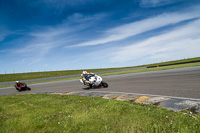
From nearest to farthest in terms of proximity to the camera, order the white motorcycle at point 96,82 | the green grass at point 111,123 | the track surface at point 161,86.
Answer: the green grass at point 111,123 < the track surface at point 161,86 < the white motorcycle at point 96,82

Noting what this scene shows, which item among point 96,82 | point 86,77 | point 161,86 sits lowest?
point 161,86

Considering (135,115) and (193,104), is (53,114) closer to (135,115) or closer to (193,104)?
(135,115)

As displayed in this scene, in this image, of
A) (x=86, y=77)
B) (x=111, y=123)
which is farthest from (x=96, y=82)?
(x=111, y=123)

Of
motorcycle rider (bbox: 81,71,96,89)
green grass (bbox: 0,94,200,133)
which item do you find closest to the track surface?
motorcycle rider (bbox: 81,71,96,89)

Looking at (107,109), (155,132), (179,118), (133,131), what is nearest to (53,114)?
(107,109)

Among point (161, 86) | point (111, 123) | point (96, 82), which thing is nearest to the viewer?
point (111, 123)

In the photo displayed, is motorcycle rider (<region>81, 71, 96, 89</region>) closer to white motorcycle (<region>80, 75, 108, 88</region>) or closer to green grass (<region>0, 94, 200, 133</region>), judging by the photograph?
white motorcycle (<region>80, 75, 108, 88</region>)

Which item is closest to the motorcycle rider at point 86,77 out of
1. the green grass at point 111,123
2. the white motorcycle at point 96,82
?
the white motorcycle at point 96,82

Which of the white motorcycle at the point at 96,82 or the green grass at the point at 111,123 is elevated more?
the white motorcycle at the point at 96,82

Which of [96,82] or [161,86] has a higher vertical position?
[96,82]

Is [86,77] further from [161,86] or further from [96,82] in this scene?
[161,86]

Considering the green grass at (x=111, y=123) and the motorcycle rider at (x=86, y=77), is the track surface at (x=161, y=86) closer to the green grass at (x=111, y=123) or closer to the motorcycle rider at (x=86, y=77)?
the motorcycle rider at (x=86, y=77)

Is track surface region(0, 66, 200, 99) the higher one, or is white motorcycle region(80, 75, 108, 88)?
white motorcycle region(80, 75, 108, 88)

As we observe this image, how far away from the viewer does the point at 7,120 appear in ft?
15.1
